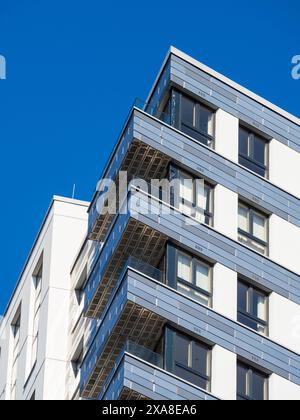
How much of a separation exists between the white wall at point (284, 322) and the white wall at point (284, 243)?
145 cm

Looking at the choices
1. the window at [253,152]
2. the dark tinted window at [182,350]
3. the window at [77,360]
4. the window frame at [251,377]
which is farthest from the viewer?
the window at [77,360]

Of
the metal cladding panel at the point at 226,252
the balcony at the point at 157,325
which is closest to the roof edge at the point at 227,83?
the metal cladding panel at the point at 226,252

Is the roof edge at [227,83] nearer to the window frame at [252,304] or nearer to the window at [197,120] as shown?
the window at [197,120]

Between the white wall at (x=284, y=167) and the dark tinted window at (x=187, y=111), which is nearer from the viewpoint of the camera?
the dark tinted window at (x=187, y=111)

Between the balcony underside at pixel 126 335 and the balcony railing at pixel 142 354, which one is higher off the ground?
the balcony underside at pixel 126 335

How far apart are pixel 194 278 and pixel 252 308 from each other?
2474 mm

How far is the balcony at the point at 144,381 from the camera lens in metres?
55.6

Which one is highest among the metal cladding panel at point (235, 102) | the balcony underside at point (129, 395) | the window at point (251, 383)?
the metal cladding panel at point (235, 102)

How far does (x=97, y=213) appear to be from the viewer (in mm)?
64750

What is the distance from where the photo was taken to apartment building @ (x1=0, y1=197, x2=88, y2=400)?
2645 inches
